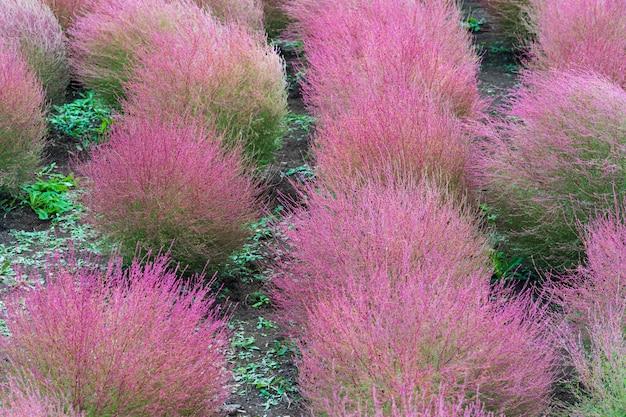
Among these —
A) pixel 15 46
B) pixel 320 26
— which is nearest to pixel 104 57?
pixel 15 46

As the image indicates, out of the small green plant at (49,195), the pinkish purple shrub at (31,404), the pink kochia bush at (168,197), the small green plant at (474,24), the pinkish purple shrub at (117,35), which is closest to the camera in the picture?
the pinkish purple shrub at (31,404)

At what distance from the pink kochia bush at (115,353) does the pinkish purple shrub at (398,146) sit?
4.57 ft

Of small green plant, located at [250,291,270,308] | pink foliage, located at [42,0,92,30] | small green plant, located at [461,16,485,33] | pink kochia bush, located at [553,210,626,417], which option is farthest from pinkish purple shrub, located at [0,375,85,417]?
small green plant, located at [461,16,485,33]

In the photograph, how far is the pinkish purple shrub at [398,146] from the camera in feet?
13.8

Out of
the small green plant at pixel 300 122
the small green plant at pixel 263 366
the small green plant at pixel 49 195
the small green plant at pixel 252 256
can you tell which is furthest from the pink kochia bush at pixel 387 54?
the small green plant at pixel 49 195

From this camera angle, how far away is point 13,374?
2842mm

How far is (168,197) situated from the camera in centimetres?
400

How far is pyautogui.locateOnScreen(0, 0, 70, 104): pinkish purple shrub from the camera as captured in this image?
242 inches

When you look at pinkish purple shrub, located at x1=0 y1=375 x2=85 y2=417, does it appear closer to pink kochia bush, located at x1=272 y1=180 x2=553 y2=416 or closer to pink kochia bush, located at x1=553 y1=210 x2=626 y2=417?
pink kochia bush, located at x1=272 y1=180 x2=553 y2=416

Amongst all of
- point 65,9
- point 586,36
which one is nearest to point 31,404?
point 586,36

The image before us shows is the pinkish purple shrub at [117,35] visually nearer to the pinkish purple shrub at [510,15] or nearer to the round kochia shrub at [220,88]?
the round kochia shrub at [220,88]

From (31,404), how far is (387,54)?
3601 millimetres

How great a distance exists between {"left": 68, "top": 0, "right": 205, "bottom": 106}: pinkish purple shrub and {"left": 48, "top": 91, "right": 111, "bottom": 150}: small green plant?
0.17m

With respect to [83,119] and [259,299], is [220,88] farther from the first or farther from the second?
[83,119]
